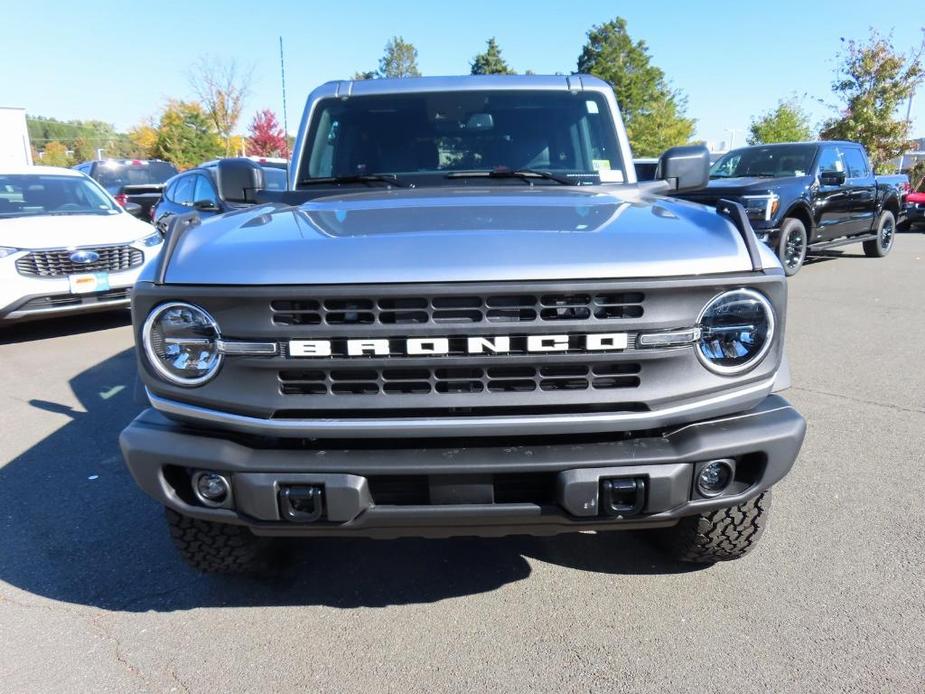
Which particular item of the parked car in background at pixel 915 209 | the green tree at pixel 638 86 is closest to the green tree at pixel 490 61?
the green tree at pixel 638 86

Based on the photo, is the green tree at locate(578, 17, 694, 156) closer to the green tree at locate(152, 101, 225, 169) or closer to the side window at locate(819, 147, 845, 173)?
the green tree at locate(152, 101, 225, 169)

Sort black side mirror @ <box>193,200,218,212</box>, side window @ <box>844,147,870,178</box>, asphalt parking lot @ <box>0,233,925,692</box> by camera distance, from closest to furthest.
Result: asphalt parking lot @ <box>0,233,925,692</box> → black side mirror @ <box>193,200,218,212</box> → side window @ <box>844,147,870,178</box>

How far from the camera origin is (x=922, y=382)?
5117 millimetres

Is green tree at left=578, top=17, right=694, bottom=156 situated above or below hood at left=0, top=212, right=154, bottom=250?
above

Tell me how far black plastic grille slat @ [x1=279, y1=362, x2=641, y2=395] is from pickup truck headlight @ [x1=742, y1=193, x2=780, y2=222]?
308 inches

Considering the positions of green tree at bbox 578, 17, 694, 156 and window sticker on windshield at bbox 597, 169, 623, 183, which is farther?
green tree at bbox 578, 17, 694, 156

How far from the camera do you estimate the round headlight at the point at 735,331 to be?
6.69 feet

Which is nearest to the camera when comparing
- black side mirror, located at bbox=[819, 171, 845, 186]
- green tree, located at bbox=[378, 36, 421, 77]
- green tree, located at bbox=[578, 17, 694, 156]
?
black side mirror, located at bbox=[819, 171, 845, 186]

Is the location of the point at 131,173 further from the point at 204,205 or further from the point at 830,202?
the point at 830,202

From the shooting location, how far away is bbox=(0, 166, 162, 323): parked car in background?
655cm

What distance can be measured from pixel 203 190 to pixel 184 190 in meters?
0.75

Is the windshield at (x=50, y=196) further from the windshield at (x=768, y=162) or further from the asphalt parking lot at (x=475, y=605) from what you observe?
the windshield at (x=768, y=162)

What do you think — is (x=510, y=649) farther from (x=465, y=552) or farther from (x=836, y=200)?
(x=836, y=200)

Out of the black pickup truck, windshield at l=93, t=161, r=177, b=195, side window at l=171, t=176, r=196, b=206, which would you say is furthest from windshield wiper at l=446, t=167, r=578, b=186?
windshield at l=93, t=161, r=177, b=195
